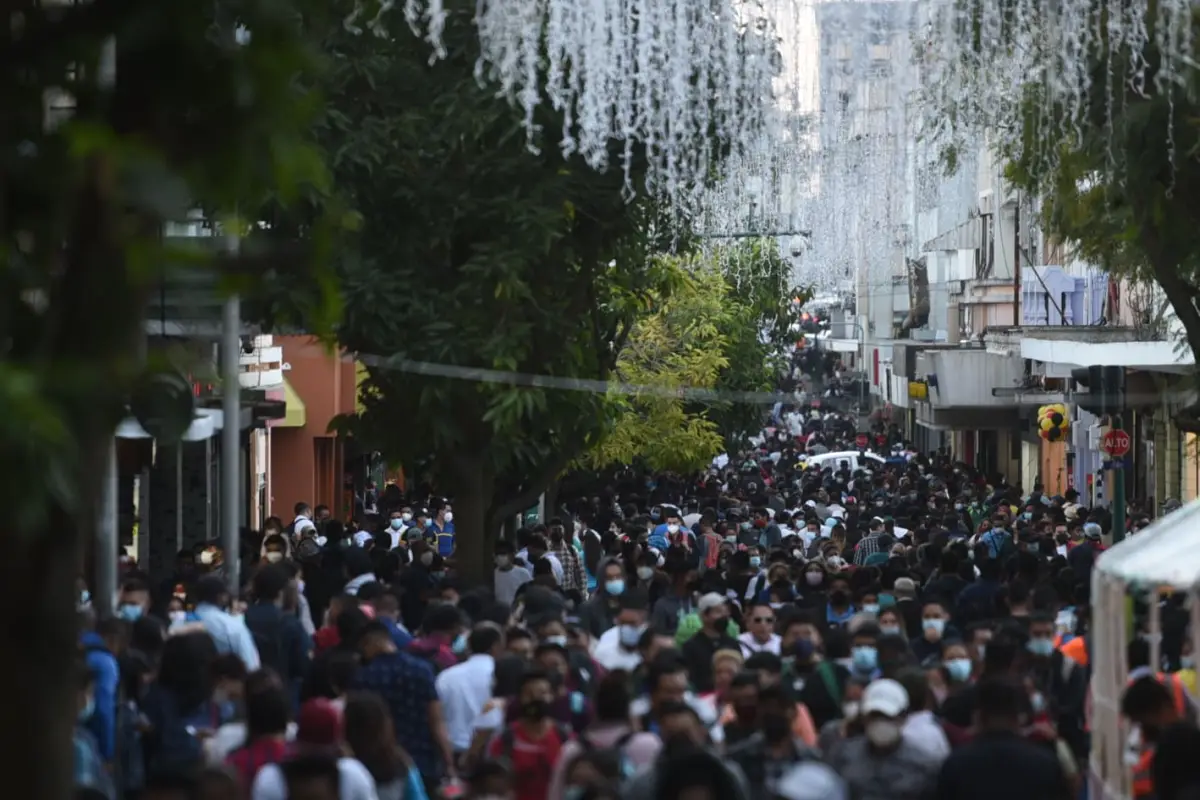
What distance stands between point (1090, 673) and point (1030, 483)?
44.4 metres

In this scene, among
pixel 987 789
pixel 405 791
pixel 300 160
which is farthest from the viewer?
pixel 405 791

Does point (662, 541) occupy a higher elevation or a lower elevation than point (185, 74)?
lower

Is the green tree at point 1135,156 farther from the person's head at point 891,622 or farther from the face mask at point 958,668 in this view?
the face mask at point 958,668

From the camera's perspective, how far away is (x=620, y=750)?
918 centimetres

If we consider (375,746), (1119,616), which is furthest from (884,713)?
(1119,616)

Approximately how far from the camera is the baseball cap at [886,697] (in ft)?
31.2

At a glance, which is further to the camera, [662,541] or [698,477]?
[698,477]

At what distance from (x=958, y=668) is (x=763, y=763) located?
286 cm

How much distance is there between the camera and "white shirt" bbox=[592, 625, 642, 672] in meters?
12.9

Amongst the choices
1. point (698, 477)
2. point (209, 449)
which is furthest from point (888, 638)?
point (698, 477)

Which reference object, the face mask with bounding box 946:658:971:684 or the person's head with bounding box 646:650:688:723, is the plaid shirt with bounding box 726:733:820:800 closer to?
the person's head with bounding box 646:650:688:723

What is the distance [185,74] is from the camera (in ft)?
15.5

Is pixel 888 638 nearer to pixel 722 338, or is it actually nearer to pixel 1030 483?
pixel 722 338

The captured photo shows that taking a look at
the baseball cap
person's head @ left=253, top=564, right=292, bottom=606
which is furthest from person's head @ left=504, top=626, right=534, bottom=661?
the baseball cap
